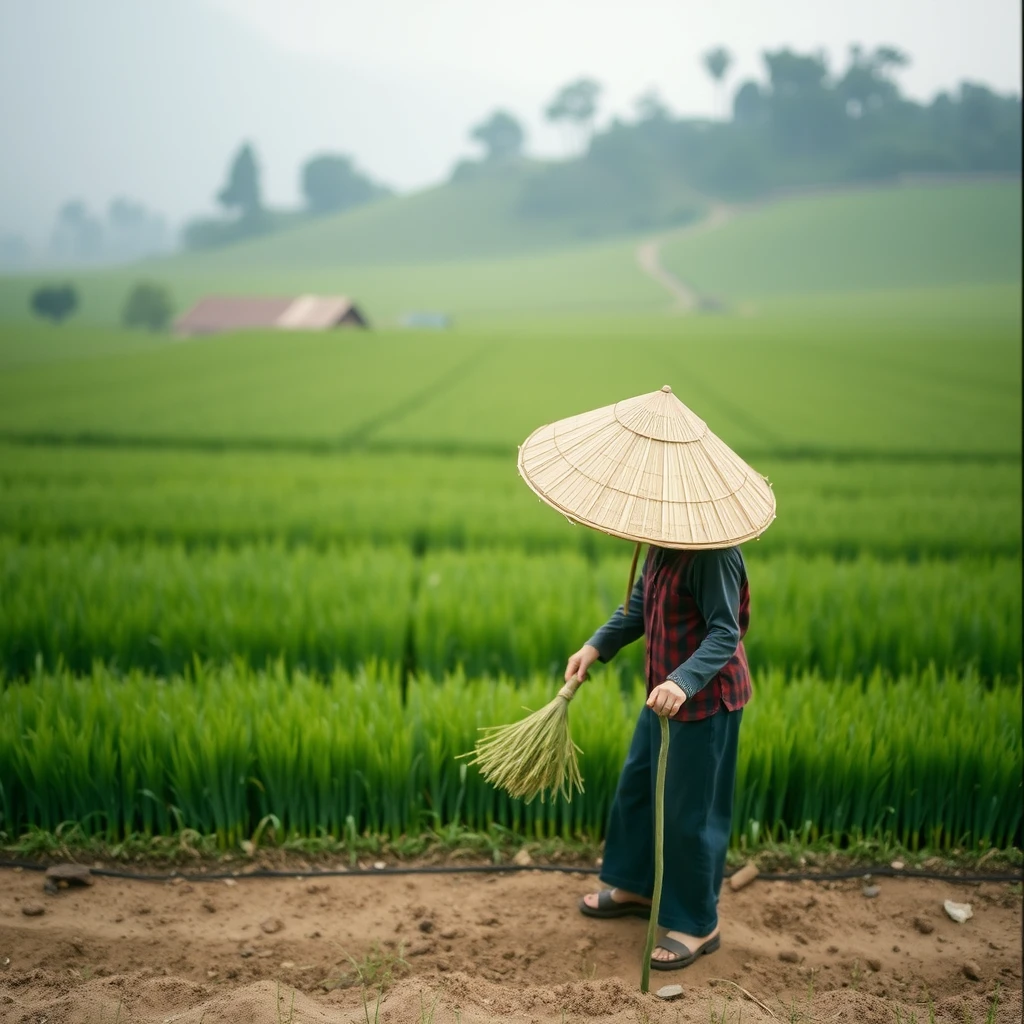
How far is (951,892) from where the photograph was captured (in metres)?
2.55

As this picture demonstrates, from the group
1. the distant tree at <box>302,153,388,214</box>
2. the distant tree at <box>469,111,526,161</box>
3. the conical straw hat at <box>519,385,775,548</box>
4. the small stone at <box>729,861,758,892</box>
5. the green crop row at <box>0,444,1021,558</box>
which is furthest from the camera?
the distant tree at <box>469,111,526,161</box>

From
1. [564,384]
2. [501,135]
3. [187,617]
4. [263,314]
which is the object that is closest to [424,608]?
[187,617]

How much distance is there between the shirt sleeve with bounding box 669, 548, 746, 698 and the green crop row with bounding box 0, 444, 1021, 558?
3274 millimetres

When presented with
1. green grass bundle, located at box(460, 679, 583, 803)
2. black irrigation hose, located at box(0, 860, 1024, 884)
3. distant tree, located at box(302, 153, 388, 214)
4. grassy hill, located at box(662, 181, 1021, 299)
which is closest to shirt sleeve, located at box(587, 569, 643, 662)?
green grass bundle, located at box(460, 679, 583, 803)

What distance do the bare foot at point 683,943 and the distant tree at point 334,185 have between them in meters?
60.5

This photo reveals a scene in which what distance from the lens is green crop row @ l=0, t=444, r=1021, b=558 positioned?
5.52 metres

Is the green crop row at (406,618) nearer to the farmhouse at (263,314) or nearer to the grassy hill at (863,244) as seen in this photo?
the grassy hill at (863,244)

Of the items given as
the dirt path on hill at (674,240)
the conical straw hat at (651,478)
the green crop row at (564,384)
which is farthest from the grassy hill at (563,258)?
the conical straw hat at (651,478)

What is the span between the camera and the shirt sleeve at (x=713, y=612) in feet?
5.92

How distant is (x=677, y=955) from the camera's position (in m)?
2.10

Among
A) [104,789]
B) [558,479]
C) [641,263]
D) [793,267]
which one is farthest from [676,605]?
[641,263]

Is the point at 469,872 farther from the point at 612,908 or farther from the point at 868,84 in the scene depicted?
the point at 868,84

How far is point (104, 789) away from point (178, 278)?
3855 centimetres

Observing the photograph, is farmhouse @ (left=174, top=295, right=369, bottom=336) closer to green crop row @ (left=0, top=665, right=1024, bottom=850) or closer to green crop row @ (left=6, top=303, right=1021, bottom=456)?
green crop row @ (left=6, top=303, right=1021, bottom=456)
